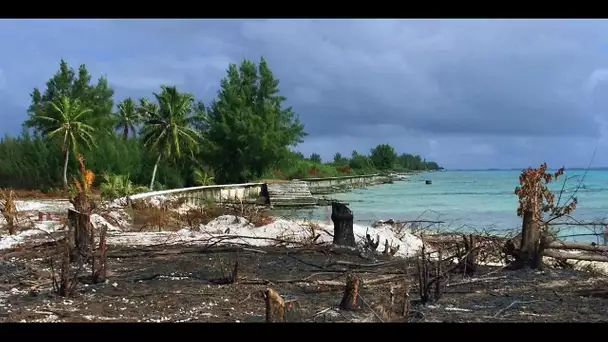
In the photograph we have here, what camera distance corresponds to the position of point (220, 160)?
40625 millimetres

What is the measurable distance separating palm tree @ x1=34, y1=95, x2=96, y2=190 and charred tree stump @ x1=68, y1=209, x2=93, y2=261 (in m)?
24.2

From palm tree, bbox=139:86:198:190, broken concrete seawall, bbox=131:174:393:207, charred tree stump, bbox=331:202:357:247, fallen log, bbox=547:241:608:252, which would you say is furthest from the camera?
palm tree, bbox=139:86:198:190

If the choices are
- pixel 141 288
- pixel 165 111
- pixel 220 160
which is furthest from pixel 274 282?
pixel 220 160

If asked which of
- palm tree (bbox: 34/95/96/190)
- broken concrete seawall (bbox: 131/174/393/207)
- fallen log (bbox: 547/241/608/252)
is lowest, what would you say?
broken concrete seawall (bbox: 131/174/393/207)

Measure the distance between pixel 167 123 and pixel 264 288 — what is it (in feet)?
90.8

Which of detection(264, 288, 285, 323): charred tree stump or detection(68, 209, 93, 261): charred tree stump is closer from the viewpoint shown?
detection(264, 288, 285, 323): charred tree stump

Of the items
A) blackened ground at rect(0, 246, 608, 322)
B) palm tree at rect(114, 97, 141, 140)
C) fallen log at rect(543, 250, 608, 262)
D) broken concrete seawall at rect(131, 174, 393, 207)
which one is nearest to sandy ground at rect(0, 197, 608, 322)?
blackened ground at rect(0, 246, 608, 322)

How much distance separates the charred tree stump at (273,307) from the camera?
351cm

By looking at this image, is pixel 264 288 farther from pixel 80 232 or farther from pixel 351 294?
pixel 80 232

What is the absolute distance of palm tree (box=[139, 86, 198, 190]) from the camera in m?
32.2

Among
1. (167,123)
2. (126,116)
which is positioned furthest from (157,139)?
(126,116)

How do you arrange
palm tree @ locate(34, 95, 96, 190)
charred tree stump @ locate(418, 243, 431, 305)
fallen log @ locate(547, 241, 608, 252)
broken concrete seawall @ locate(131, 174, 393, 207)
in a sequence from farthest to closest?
palm tree @ locate(34, 95, 96, 190)
broken concrete seawall @ locate(131, 174, 393, 207)
fallen log @ locate(547, 241, 608, 252)
charred tree stump @ locate(418, 243, 431, 305)

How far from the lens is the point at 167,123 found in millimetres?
32156

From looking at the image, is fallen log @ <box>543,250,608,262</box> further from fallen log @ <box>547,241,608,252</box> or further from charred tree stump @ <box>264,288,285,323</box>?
charred tree stump @ <box>264,288,285,323</box>
